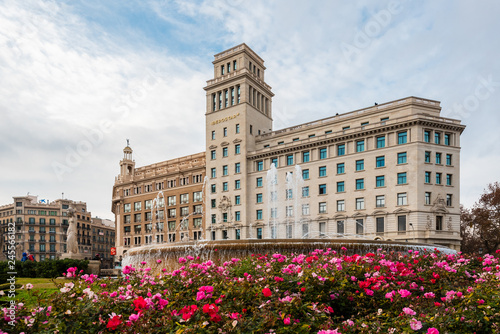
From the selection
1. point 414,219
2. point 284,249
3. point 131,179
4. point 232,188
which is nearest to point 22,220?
point 131,179

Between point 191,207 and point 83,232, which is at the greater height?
point 191,207

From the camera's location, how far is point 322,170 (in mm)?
52375

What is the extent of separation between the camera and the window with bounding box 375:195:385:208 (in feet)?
152

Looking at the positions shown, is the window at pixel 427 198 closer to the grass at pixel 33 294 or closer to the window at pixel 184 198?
the grass at pixel 33 294

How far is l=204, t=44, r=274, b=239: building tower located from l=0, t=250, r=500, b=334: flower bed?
Answer: 161ft

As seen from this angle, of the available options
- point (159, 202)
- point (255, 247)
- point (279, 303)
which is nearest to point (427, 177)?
point (255, 247)

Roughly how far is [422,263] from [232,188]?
166ft

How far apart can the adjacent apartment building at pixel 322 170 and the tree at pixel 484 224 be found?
25.8ft

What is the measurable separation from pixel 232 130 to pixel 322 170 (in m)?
17.2

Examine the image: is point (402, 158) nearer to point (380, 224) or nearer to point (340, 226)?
point (380, 224)

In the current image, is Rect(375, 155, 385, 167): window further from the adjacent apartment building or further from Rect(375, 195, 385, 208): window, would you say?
Rect(375, 195, 385, 208): window

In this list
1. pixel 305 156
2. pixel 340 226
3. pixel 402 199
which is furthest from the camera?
pixel 305 156

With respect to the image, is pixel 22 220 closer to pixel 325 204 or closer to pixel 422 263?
pixel 325 204

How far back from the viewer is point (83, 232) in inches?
4434
